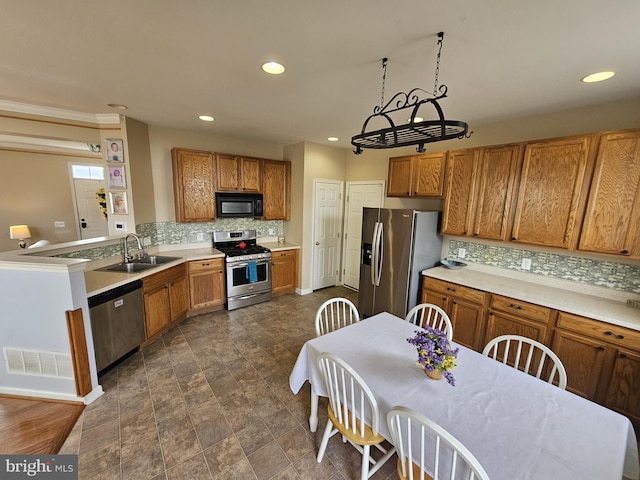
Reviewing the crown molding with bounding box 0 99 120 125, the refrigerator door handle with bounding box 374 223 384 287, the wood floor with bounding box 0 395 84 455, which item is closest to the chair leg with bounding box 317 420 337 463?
the wood floor with bounding box 0 395 84 455

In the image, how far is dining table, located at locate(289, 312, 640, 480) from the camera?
1017 mm

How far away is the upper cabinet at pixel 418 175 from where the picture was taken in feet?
10.5

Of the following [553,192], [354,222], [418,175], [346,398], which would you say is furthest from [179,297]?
[553,192]

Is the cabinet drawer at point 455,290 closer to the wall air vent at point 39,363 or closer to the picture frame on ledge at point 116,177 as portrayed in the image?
the wall air vent at point 39,363

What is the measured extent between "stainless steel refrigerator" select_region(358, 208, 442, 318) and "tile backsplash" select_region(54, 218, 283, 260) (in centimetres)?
203

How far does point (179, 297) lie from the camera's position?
347 centimetres

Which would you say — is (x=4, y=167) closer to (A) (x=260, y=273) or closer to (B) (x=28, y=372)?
(B) (x=28, y=372)

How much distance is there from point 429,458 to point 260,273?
341 cm

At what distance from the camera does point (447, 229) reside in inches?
126

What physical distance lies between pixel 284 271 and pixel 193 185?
197 cm

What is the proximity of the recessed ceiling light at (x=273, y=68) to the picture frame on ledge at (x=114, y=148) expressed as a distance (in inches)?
92.6

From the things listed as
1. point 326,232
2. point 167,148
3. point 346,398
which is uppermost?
point 167,148

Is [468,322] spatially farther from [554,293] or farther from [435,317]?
[435,317]

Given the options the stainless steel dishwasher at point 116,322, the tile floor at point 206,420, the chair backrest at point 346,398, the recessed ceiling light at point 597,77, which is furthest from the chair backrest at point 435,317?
the stainless steel dishwasher at point 116,322
